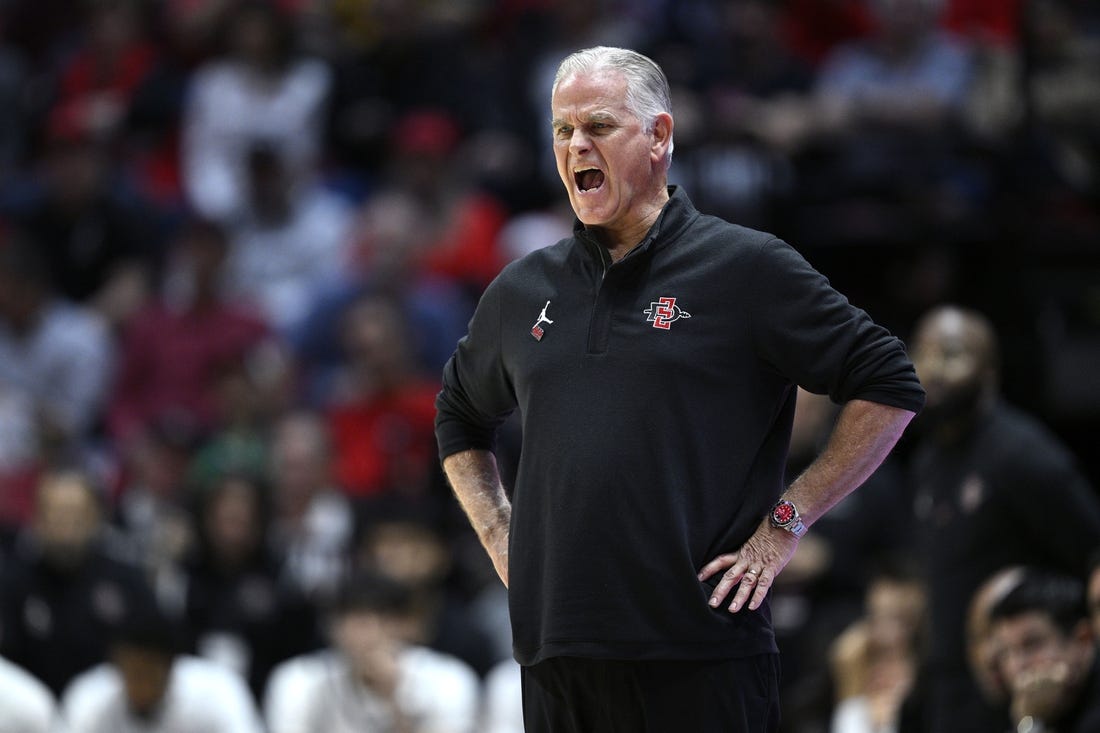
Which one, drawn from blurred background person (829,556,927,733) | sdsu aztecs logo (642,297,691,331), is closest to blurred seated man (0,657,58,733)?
blurred background person (829,556,927,733)

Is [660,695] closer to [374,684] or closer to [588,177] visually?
[588,177]

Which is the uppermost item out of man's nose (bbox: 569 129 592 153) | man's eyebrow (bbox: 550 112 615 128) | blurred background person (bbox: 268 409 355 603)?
man's eyebrow (bbox: 550 112 615 128)

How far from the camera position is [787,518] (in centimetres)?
346

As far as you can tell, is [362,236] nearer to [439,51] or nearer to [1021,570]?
[439,51]

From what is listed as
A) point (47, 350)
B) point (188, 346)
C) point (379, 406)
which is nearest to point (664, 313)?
point (379, 406)

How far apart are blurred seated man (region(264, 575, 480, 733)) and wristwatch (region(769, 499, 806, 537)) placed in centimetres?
413

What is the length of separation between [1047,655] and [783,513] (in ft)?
7.32

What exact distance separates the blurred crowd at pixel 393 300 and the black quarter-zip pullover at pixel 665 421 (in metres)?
2.28

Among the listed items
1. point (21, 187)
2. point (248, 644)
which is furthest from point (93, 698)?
point (21, 187)

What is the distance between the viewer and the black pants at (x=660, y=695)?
3.36 meters

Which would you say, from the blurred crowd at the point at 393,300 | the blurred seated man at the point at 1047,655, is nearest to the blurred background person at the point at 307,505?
the blurred crowd at the point at 393,300

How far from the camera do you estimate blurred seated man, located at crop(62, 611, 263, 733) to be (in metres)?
→ 7.46

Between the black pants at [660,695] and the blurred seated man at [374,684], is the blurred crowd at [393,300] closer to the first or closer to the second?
the blurred seated man at [374,684]

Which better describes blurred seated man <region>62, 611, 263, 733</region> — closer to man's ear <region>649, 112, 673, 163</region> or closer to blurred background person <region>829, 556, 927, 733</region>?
blurred background person <region>829, 556, 927, 733</region>
